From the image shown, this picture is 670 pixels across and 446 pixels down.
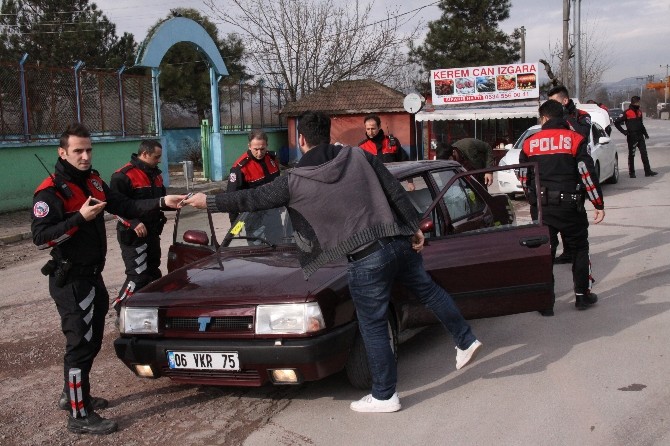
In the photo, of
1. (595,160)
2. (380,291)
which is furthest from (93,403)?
(595,160)

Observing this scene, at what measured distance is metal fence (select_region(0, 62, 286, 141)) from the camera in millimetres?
15211

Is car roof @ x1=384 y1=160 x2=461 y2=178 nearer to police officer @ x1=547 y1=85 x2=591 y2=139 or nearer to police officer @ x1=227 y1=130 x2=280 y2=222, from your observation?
police officer @ x1=227 y1=130 x2=280 y2=222

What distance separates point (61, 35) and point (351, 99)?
13.5 metres

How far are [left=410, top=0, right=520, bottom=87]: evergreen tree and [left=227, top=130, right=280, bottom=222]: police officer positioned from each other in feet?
129

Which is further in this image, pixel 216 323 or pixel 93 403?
pixel 93 403

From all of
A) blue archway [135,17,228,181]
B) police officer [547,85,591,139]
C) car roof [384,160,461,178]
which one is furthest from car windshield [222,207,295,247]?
blue archway [135,17,228,181]

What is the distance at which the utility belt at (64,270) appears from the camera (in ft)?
13.9

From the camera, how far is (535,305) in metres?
5.36

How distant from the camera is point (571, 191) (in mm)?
6516

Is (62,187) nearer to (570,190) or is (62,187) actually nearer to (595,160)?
(570,190)

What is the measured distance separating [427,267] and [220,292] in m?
1.46

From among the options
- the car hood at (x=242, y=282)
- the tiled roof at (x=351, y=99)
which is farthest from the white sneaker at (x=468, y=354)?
the tiled roof at (x=351, y=99)

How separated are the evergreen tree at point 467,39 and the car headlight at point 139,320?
1674 inches

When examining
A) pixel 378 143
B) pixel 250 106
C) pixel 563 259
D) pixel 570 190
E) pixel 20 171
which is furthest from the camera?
pixel 250 106
